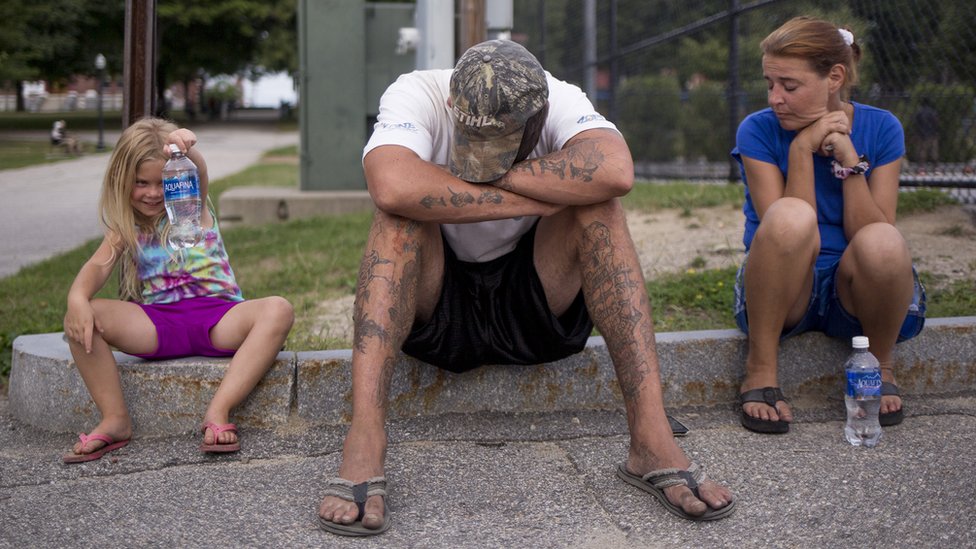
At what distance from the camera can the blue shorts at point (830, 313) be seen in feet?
11.0

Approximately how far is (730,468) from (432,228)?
3.66 ft

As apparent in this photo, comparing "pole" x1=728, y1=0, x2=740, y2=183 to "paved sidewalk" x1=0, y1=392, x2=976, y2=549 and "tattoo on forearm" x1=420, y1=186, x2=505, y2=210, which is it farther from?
"tattoo on forearm" x1=420, y1=186, x2=505, y2=210

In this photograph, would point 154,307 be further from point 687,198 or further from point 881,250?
point 687,198

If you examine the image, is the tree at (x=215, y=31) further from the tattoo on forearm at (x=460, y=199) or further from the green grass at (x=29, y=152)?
the tattoo on forearm at (x=460, y=199)

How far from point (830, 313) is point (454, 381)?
1.31 meters

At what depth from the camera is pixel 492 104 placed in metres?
2.63

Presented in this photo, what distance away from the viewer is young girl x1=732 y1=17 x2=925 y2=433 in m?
3.14

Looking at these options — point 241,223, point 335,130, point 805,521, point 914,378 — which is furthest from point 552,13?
point 805,521

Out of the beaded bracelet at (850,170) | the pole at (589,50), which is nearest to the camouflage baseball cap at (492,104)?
the beaded bracelet at (850,170)

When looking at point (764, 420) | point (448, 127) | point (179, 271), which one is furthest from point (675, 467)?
point (179, 271)

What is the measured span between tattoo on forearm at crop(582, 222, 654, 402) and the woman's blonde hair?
100 centimetres

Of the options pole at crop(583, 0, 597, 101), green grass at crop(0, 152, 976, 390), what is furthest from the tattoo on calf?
pole at crop(583, 0, 597, 101)

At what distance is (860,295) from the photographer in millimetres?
3207

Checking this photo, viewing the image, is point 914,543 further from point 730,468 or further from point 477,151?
point 477,151
